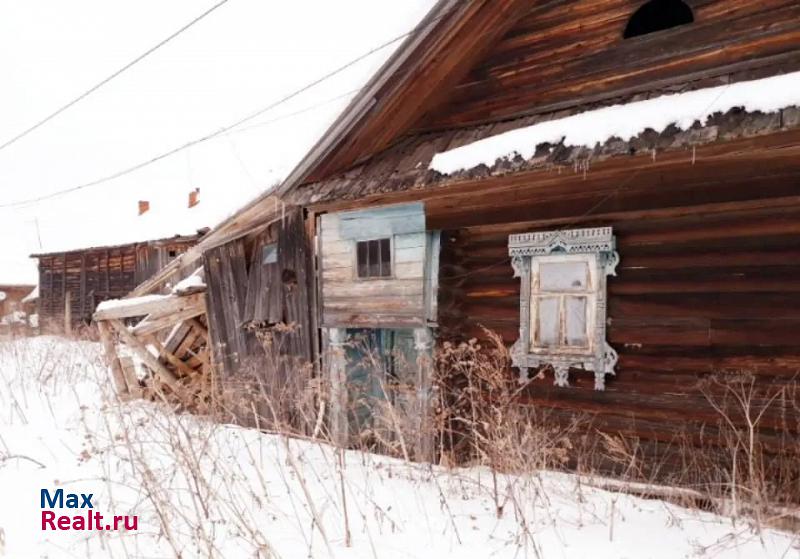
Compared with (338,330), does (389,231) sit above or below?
above

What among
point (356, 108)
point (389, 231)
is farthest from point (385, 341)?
point (356, 108)

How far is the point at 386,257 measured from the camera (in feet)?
20.6

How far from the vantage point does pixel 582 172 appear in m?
4.56

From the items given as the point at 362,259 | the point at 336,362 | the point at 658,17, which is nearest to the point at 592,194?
the point at 658,17

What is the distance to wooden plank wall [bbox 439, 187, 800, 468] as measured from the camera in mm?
4324

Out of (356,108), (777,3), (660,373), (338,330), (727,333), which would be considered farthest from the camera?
(338,330)

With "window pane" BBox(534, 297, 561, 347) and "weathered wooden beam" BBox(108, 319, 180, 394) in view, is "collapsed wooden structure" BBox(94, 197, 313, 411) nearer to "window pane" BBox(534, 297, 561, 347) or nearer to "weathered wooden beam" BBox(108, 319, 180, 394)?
"weathered wooden beam" BBox(108, 319, 180, 394)

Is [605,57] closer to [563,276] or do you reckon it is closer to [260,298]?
[563,276]

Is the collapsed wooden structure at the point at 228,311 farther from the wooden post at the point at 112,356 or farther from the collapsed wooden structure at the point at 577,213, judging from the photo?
the collapsed wooden structure at the point at 577,213

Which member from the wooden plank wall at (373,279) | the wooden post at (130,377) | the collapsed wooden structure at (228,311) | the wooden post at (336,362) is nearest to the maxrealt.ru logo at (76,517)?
the wooden post at (336,362)

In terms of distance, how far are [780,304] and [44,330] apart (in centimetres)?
3072

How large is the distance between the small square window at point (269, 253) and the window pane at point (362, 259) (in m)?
1.76

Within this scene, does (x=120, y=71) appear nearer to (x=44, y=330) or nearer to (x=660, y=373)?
(x=660, y=373)

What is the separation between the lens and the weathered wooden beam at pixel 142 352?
27.8ft
